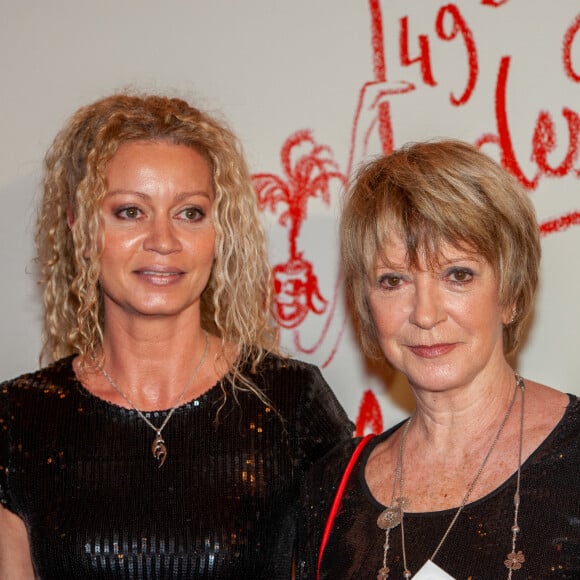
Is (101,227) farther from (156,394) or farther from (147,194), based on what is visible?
(156,394)

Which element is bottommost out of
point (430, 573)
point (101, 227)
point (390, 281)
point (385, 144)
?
point (430, 573)

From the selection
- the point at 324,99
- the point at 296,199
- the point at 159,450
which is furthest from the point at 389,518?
the point at 324,99

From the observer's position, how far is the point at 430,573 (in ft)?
5.55

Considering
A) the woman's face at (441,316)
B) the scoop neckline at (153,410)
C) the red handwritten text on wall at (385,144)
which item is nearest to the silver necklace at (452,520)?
the woman's face at (441,316)

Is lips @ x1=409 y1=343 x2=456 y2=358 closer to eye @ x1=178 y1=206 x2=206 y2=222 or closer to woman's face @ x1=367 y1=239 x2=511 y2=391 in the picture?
woman's face @ x1=367 y1=239 x2=511 y2=391

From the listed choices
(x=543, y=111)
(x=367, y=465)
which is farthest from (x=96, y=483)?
(x=543, y=111)

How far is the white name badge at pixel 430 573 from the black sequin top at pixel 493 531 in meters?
0.01

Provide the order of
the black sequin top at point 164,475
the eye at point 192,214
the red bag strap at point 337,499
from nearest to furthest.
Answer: the red bag strap at point 337,499, the black sequin top at point 164,475, the eye at point 192,214

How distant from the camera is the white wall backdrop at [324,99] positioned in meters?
2.22

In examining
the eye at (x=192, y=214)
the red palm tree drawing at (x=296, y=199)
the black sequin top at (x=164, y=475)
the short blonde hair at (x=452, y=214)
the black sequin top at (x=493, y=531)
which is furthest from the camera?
the red palm tree drawing at (x=296, y=199)

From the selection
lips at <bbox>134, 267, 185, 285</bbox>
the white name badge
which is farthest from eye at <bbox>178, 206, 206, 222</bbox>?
the white name badge

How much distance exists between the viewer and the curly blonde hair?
2.12m

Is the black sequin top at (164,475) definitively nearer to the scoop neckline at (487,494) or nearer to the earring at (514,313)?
the scoop neckline at (487,494)

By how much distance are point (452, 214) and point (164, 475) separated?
0.78 meters
